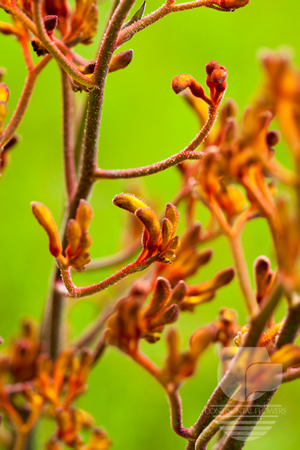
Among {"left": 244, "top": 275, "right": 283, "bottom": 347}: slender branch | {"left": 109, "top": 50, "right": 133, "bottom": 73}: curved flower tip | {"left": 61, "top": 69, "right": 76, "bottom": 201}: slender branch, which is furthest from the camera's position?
{"left": 61, "top": 69, "right": 76, "bottom": 201}: slender branch

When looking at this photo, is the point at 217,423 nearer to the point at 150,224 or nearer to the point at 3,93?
the point at 150,224

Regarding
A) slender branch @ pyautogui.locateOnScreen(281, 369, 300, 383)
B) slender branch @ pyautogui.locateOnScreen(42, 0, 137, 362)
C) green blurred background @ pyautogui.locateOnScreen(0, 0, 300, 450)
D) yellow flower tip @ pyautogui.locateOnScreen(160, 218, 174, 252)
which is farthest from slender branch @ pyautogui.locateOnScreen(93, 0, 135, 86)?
green blurred background @ pyautogui.locateOnScreen(0, 0, 300, 450)

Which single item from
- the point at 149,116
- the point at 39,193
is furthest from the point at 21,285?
the point at 149,116

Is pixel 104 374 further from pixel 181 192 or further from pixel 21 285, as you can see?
pixel 181 192

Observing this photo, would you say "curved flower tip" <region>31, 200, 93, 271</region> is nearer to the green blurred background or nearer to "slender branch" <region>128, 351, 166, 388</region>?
"slender branch" <region>128, 351, 166, 388</region>

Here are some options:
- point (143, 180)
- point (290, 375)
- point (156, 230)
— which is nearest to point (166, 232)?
point (156, 230)

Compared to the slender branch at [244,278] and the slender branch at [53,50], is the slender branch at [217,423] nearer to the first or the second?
the slender branch at [244,278]
